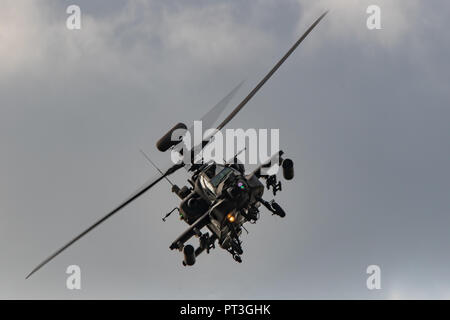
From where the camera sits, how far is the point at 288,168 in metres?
38.0

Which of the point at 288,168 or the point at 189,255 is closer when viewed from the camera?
the point at 189,255

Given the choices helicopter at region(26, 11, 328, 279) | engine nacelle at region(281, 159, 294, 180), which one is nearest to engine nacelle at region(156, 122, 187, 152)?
helicopter at region(26, 11, 328, 279)

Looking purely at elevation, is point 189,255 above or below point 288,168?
below

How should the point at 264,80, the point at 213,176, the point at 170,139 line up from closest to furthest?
the point at 264,80
the point at 170,139
the point at 213,176

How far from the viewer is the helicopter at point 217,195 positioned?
36906 mm

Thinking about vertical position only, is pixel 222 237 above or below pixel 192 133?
below

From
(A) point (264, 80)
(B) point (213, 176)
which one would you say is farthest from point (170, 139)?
(A) point (264, 80)

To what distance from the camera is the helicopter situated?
121 feet

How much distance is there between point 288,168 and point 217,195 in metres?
5.48

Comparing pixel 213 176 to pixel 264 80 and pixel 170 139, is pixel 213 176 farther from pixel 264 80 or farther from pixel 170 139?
pixel 264 80
